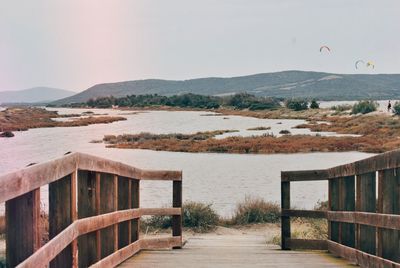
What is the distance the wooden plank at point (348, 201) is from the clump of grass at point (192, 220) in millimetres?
6576

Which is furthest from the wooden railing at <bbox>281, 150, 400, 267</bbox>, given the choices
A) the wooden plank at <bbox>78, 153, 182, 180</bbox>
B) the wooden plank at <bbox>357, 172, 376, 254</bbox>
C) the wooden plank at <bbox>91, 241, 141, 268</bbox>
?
the wooden plank at <bbox>91, 241, 141, 268</bbox>

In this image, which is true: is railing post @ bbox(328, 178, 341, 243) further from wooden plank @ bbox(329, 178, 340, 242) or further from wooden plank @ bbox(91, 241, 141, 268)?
wooden plank @ bbox(91, 241, 141, 268)

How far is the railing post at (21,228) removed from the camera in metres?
3.73

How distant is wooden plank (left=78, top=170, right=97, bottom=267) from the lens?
5582 millimetres

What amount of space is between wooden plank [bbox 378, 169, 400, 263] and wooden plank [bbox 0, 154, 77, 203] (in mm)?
2579

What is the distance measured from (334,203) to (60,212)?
147 inches

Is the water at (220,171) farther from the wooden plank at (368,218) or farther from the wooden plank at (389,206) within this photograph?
the wooden plank at (389,206)

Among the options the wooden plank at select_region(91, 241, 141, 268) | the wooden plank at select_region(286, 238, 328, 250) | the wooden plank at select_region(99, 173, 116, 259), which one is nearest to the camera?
the wooden plank at select_region(91, 241, 141, 268)

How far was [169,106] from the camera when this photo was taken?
494ft

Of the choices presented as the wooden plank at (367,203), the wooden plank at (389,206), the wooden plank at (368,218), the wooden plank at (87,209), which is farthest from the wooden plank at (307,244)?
the wooden plank at (87,209)

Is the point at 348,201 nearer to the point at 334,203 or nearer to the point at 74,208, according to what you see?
the point at 334,203

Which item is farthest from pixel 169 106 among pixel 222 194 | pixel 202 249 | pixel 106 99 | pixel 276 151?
pixel 202 249

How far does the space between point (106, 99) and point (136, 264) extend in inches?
6967

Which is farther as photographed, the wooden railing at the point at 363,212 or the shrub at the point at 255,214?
the shrub at the point at 255,214
